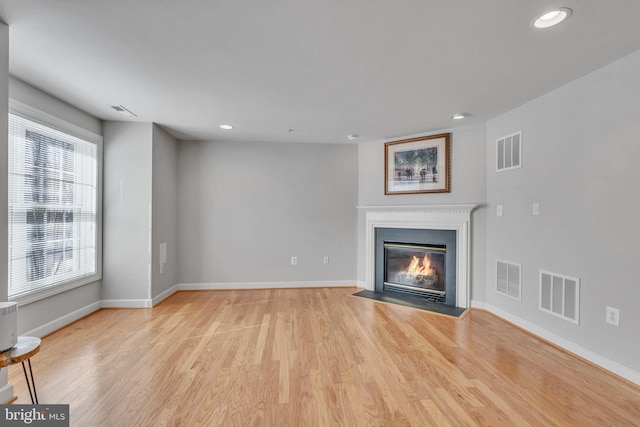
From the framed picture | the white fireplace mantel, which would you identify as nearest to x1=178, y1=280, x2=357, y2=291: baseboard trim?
the white fireplace mantel

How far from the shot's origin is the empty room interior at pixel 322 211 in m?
1.79

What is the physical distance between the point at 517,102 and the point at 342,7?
238cm

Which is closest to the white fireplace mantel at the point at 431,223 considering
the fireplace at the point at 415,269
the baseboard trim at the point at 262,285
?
the fireplace at the point at 415,269

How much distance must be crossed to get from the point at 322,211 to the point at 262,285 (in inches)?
61.8

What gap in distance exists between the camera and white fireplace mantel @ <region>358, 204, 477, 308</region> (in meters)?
3.76

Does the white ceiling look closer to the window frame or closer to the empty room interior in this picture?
the empty room interior

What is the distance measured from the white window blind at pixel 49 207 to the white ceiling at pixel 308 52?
1.64 feet

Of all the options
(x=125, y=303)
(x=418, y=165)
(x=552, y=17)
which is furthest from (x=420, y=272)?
(x=125, y=303)

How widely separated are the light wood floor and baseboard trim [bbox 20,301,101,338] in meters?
0.08

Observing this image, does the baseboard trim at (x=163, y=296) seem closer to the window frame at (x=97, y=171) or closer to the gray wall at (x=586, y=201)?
the window frame at (x=97, y=171)

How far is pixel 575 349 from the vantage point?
2.48 meters

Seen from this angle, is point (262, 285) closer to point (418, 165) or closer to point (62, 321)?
point (62, 321)

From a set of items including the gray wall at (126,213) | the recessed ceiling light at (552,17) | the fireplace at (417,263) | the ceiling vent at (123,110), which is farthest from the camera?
the fireplace at (417,263)

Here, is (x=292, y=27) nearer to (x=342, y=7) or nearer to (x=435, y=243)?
(x=342, y=7)
